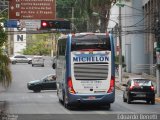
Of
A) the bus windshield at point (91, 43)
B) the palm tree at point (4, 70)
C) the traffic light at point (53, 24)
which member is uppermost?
the traffic light at point (53, 24)

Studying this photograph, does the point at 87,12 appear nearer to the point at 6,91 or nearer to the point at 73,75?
the point at 6,91

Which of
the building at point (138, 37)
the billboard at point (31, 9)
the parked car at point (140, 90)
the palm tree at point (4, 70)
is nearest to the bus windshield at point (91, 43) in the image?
the billboard at point (31, 9)

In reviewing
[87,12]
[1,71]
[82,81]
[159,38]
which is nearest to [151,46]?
[87,12]

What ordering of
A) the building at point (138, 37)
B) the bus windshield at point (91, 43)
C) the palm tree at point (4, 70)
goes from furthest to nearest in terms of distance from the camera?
1. the building at point (138, 37)
2. the palm tree at point (4, 70)
3. the bus windshield at point (91, 43)

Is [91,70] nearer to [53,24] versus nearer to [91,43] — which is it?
[91,43]

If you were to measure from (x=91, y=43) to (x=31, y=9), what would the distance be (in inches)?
140

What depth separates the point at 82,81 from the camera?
32.5 meters

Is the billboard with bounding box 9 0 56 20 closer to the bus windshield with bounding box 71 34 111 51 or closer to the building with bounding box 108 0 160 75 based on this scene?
the bus windshield with bounding box 71 34 111 51

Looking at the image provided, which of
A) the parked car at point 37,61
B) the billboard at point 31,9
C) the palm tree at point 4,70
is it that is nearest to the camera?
the billboard at point 31,9

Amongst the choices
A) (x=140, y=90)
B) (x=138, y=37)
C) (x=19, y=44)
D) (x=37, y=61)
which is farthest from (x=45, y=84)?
(x=19, y=44)

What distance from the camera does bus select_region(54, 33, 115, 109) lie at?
3238cm

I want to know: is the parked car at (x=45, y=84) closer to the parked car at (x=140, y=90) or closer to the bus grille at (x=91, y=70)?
the parked car at (x=140, y=90)

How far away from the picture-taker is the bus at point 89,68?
1275 inches

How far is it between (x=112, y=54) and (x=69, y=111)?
369cm
